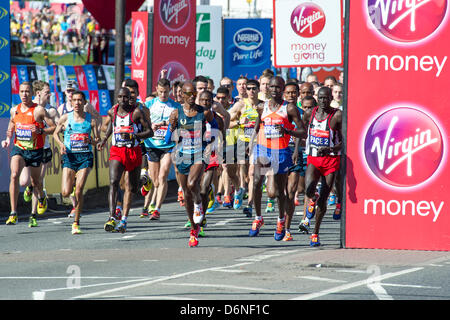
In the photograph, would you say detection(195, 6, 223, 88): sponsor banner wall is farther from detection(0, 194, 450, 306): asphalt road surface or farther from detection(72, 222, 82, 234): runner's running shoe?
detection(72, 222, 82, 234): runner's running shoe

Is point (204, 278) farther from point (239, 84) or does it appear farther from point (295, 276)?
point (239, 84)

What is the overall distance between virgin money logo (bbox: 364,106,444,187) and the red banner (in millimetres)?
8498

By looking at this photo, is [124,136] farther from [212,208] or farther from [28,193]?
[212,208]

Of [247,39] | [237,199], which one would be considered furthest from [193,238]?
[247,39]

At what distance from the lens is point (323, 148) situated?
1248 centimetres

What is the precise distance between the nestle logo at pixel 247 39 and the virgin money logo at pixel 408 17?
47.6ft

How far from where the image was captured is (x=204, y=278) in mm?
9906

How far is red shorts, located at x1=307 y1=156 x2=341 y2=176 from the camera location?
1257 centimetres

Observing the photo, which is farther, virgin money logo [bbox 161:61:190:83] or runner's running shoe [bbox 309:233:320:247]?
virgin money logo [bbox 161:61:190:83]

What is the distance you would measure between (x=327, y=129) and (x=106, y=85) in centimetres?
1820

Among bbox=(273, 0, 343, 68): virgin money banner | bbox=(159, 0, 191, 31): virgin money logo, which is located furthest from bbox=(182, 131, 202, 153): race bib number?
bbox=(159, 0, 191, 31): virgin money logo

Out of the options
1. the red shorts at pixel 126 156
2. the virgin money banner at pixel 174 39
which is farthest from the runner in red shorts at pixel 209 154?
the virgin money banner at pixel 174 39

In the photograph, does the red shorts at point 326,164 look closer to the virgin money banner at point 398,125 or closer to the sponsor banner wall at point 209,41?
the virgin money banner at point 398,125

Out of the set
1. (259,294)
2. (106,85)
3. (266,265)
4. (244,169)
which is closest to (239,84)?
(244,169)
